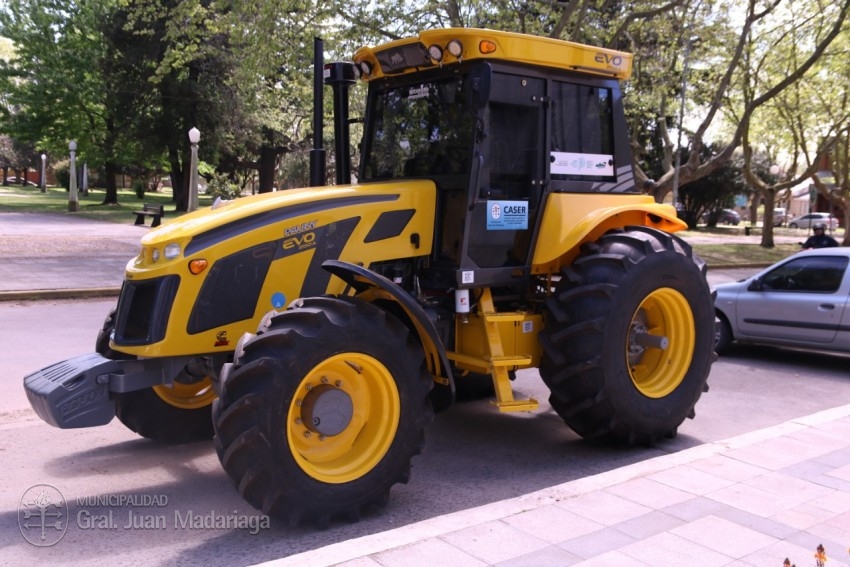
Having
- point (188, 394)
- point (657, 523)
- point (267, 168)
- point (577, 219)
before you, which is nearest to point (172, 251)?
point (188, 394)

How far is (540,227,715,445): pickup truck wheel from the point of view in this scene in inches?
213

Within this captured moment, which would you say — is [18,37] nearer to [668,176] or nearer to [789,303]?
[668,176]

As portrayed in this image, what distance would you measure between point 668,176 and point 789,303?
1400 centimetres

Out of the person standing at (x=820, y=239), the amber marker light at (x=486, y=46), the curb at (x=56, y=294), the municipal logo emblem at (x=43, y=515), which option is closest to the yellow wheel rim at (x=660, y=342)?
the amber marker light at (x=486, y=46)

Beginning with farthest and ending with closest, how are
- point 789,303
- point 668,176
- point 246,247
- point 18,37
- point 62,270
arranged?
point 18,37, point 668,176, point 62,270, point 789,303, point 246,247

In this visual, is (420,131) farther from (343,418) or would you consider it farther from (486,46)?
(343,418)

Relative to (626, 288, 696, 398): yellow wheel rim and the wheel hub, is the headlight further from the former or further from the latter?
(626, 288, 696, 398): yellow wheel rim

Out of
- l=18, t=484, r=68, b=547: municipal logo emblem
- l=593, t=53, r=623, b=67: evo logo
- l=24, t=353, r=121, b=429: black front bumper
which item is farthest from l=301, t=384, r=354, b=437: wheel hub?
l=593, t=53, r=623, b=67: evo logo

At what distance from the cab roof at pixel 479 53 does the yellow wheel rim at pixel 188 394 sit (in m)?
2.66

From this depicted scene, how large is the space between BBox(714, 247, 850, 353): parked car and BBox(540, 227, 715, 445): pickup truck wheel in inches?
116

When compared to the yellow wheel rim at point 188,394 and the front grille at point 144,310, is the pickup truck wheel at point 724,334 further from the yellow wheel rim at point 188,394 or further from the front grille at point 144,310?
the front grille at point 144,310

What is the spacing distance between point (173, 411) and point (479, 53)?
3357 millimetres

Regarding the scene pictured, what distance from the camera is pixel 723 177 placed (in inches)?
1598

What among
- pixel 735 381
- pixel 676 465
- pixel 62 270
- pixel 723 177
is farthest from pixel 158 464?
pixel 723 177
